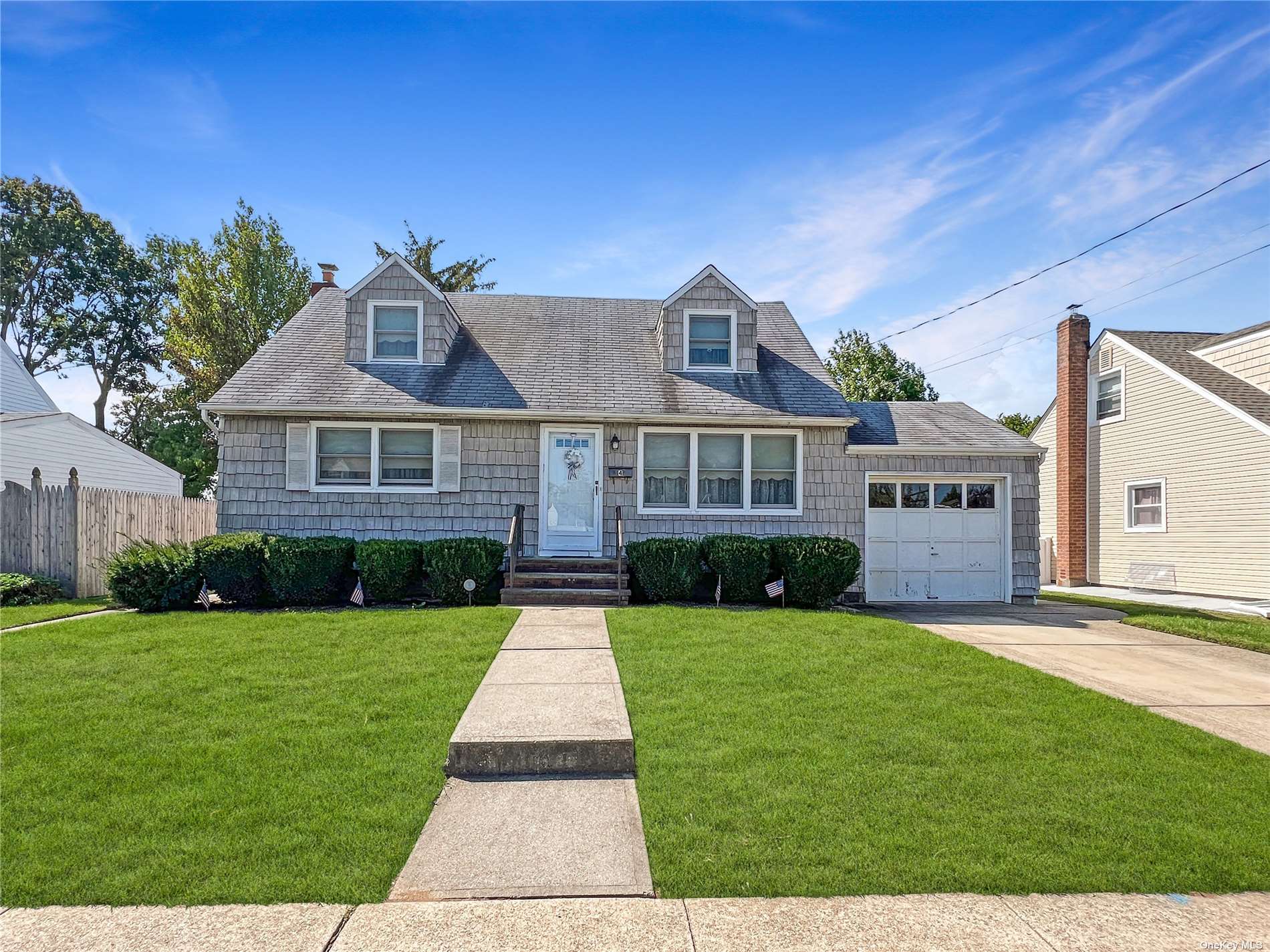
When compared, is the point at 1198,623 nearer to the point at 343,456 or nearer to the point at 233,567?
the point at 343,456

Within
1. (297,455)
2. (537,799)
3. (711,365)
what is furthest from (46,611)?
(711,365)

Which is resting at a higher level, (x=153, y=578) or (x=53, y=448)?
(x=53, y=448)

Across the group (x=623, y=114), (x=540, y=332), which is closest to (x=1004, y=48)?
(x=623, y=114)

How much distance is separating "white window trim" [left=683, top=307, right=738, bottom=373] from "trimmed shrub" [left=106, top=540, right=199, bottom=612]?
28.9 feet

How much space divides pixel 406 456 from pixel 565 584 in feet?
12.5

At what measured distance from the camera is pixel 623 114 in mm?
11148

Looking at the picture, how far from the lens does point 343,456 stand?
40.1ft

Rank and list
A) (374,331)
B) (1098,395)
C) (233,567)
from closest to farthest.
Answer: (233,567) < (374,331) < (1098,395)

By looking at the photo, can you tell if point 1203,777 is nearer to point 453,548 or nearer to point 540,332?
point 453,548

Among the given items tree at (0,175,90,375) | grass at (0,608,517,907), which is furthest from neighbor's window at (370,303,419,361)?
tree at (0,175,90,375)

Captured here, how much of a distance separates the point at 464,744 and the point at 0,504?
11742 mm

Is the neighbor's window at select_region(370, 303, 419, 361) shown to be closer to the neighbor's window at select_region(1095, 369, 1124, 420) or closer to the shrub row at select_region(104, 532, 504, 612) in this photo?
the shrub row at select_region(104, 532, 504, 612)

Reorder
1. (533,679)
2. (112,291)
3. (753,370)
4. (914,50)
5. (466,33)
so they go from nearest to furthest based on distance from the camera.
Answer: (533,679)
(466,33)
(914,50)
(753,370)
(112,291)

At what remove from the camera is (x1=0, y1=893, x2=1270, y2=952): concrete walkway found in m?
2.76
